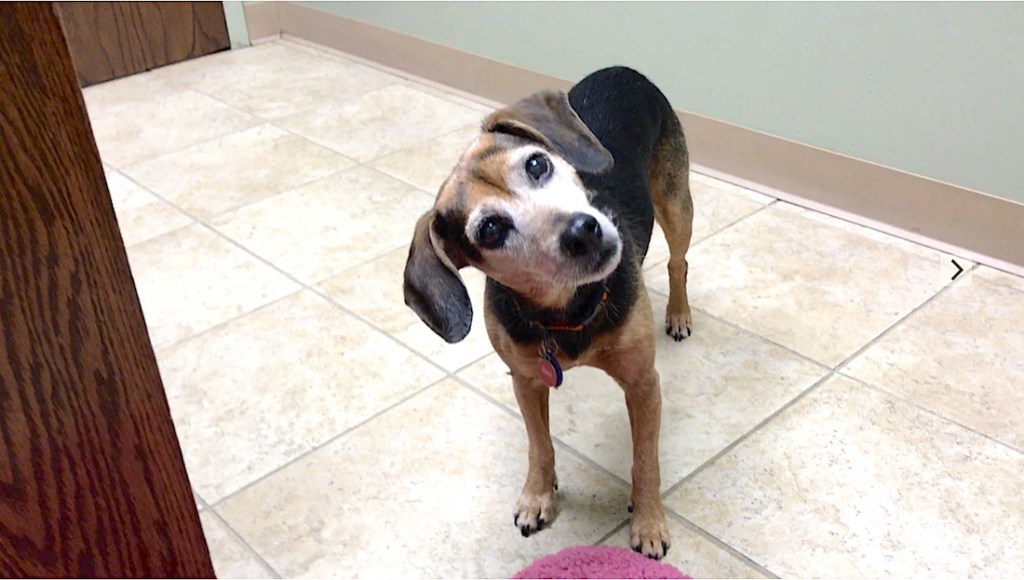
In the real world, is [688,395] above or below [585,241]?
below

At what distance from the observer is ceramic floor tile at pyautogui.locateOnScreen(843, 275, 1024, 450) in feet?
7.06

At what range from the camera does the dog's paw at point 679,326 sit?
2.49 metres

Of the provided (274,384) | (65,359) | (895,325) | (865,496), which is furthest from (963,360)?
(65,359)

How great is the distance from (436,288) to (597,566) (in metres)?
0.66

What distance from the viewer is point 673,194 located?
2.29m

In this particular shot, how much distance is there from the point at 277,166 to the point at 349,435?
1861 millimetres

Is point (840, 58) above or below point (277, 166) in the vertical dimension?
above

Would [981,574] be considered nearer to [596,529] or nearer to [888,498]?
[888,498]

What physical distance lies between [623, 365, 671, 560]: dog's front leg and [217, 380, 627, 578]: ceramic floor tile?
0.10 metres

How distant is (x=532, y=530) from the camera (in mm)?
1919

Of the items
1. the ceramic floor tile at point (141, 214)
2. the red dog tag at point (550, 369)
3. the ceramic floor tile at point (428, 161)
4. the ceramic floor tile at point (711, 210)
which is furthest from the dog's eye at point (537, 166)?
the ceramic floor tile at point (141, 214)

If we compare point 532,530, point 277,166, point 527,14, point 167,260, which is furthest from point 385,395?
point 527,14

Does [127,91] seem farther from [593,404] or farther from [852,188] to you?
[852,188]

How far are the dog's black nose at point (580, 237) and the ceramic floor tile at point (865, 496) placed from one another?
29.1 inches
